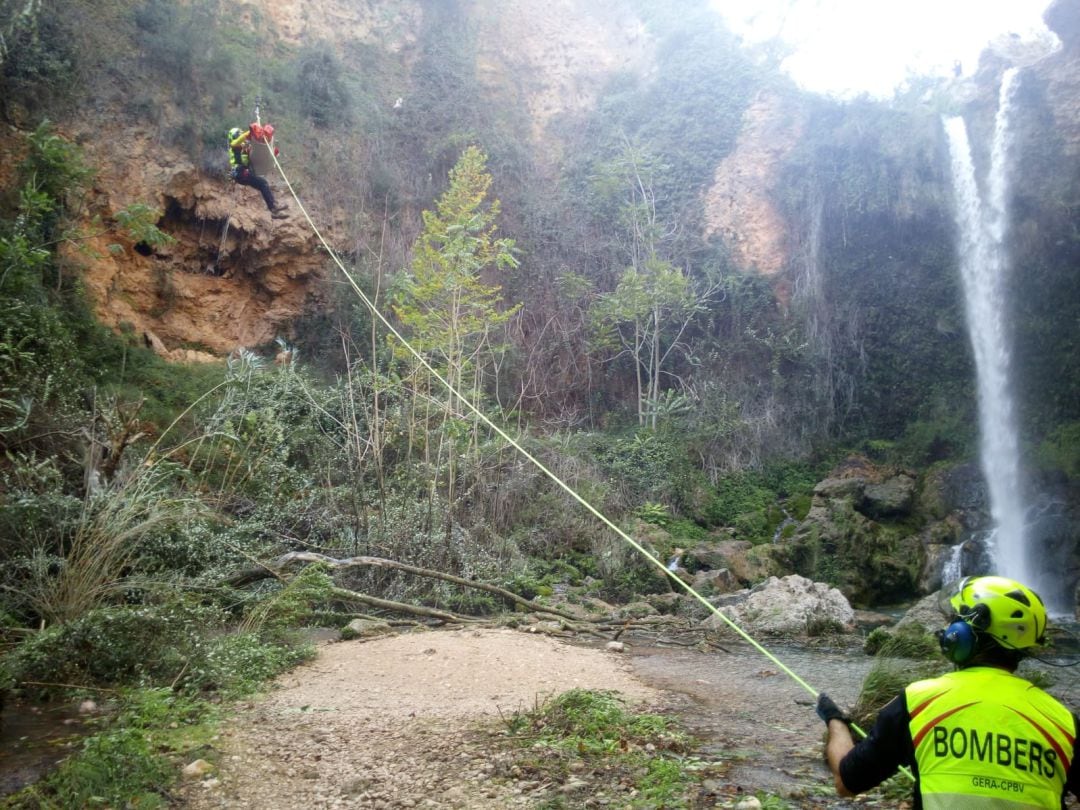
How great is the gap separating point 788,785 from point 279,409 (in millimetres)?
8130

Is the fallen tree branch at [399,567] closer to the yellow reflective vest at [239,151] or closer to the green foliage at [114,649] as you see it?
the green foliage at [114,649]

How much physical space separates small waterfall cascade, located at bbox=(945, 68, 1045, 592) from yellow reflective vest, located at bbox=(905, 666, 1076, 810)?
13770 millimetres

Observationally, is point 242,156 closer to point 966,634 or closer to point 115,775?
point 115,775

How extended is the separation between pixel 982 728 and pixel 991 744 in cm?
4

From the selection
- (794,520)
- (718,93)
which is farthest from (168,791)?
(718,93)

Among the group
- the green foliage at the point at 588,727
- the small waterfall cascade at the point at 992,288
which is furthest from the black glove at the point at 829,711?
the small waterfall cascade at the point at 992,288

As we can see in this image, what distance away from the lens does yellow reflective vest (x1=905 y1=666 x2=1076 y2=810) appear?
163 centimetres

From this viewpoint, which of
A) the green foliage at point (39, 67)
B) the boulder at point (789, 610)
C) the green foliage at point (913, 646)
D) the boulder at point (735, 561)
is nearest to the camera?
the green foliage at point (913, 646)

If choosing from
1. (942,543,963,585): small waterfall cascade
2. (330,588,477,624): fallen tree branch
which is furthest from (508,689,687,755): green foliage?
(942,543,963,585): small waterfall cascade

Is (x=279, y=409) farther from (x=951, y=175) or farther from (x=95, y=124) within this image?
(x=951, y=175)

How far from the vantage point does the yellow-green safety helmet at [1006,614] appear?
5.90 feet

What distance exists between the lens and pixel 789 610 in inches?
316

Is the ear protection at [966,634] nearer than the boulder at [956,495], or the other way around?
the ear protection at [966,634]

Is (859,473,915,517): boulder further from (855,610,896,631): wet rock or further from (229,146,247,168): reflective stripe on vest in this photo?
(229,146,247,168): reflective stripe on vest
